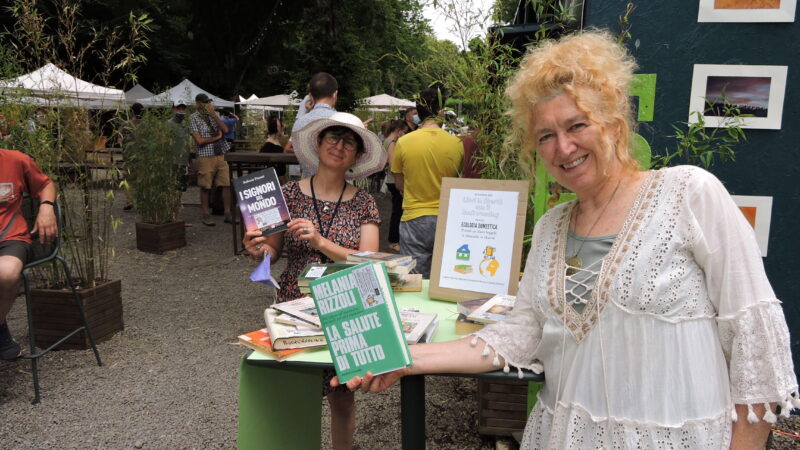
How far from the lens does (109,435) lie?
3051 mm

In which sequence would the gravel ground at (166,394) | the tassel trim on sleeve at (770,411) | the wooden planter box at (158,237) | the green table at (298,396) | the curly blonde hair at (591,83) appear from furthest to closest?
the wooden planter box at (158,237) < the gravel ground at (166,394) < the green table at (298,396) < the curly blonde hair at (591,83) < the tassel trim on sleeve at (770,411)

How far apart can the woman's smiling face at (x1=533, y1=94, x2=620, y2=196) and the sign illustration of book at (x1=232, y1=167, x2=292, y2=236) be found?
1091 millimetres

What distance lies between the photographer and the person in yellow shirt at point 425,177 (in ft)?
13.6

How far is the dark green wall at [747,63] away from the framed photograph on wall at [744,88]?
39 millimetres

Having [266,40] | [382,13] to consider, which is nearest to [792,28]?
[382,13]

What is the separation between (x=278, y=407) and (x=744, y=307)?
4.79ft

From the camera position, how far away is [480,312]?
1.83 meters

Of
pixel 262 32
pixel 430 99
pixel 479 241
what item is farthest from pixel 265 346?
pixel 262 32

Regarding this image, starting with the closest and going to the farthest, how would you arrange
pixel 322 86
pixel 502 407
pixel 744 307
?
pixel 744 307
pixel 502 407
pixel 322 86

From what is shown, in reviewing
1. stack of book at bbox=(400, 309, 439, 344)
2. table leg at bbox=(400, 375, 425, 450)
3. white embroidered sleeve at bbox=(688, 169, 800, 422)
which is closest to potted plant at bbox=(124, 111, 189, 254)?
stack of book at bbox=(400, 309, 439, 344)

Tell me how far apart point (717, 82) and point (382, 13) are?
13240 millimetres

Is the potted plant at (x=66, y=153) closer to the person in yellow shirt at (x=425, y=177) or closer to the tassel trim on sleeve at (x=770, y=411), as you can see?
the person in yellow shirt at (x=425, y=177)

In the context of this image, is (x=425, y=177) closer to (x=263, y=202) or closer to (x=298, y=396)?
(x=263, y=202)

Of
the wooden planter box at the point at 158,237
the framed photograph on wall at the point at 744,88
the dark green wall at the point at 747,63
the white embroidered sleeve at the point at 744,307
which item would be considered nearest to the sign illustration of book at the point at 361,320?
the white embroidered sleeve at the point at 744,307
